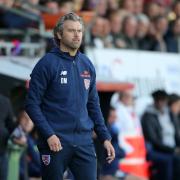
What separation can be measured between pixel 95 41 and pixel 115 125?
7.64 feet

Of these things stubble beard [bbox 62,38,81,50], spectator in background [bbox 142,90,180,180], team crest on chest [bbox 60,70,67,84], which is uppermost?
stubble beard [bbox 62,38,81,50]

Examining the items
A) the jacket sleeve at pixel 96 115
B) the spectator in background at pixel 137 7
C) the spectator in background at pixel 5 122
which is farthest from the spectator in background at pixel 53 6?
the jacket sleeve at pixel 96 115

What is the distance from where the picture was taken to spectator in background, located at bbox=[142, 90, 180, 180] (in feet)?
43.5

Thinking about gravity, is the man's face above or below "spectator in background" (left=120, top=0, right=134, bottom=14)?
below

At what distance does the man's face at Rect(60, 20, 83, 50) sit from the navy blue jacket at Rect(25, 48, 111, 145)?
103 mm

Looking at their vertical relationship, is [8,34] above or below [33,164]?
above

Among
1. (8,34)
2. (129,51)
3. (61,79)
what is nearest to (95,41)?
(129,51)

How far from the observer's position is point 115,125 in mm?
11930

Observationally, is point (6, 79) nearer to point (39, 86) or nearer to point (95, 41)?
point (95, 41)

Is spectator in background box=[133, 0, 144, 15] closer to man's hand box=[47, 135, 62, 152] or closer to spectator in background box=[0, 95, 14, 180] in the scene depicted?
spectator in background box=[0, 95, 14, 180]

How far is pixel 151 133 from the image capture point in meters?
13.4

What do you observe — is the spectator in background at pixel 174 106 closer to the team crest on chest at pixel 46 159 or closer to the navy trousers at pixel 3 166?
the navy trousers at pixel 3 166

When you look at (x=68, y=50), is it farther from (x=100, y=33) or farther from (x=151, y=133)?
(x=100, y=33)

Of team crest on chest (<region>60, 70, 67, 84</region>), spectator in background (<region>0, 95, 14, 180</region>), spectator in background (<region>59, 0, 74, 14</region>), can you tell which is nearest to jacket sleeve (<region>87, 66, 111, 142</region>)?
team crest on chest (<region>60, 70, 67, 84</region>)
